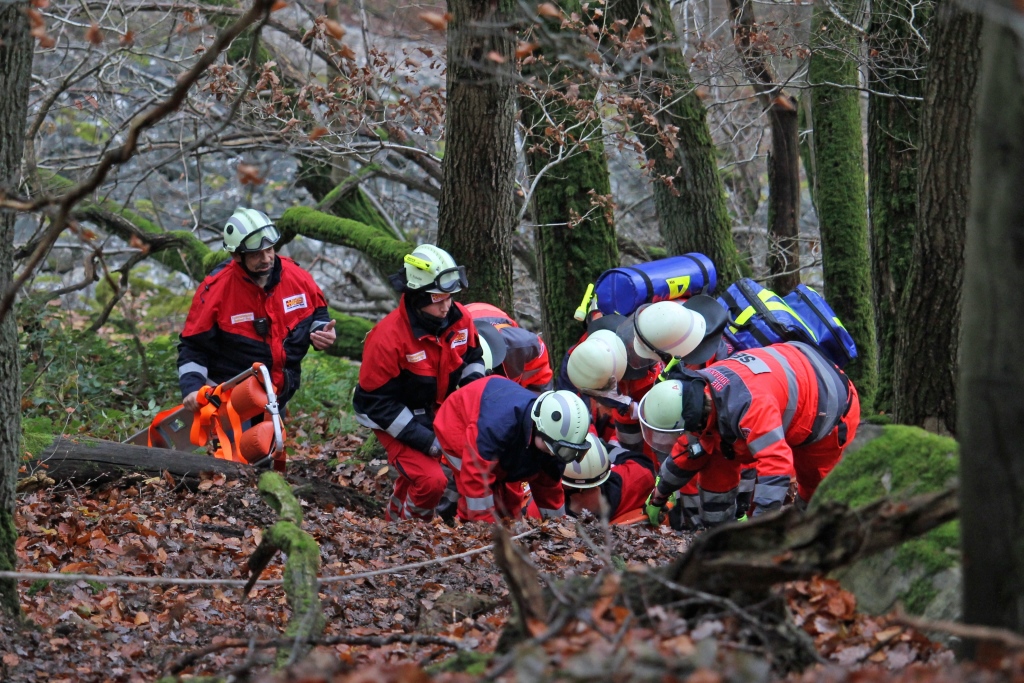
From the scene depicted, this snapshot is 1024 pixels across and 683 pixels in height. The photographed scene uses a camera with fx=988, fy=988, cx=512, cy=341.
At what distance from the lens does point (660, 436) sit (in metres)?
6.46

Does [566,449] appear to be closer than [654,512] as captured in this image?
Yes

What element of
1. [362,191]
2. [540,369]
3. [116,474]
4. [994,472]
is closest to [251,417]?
[116,474]

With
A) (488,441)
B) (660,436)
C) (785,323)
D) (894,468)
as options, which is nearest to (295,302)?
(488,441)

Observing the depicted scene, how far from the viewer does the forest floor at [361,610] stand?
8.23 ft

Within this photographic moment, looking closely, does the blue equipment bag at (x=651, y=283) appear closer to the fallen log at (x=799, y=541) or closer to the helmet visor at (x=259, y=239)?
the helmet visor at (x=259, y=239)

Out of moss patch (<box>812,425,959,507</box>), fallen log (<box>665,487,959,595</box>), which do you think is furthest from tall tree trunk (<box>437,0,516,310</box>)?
fallen log (<box>665,487,959,595</box>)

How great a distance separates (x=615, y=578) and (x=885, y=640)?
39.0 inches

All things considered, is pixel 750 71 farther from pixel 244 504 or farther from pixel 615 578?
pixel 615 578

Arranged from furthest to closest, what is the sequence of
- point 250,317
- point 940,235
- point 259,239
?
point 250,317
point 259,239
point 940,235

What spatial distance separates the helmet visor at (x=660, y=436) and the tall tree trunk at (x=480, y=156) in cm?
231

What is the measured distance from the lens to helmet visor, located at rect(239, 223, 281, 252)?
7527mm

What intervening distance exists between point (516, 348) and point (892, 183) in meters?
3.20

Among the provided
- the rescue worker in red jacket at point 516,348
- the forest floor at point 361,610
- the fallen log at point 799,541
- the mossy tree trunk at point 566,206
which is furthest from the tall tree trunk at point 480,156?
the fallen log at point 799,541

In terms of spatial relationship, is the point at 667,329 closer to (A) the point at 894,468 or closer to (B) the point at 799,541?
(A) the point at 894,468
